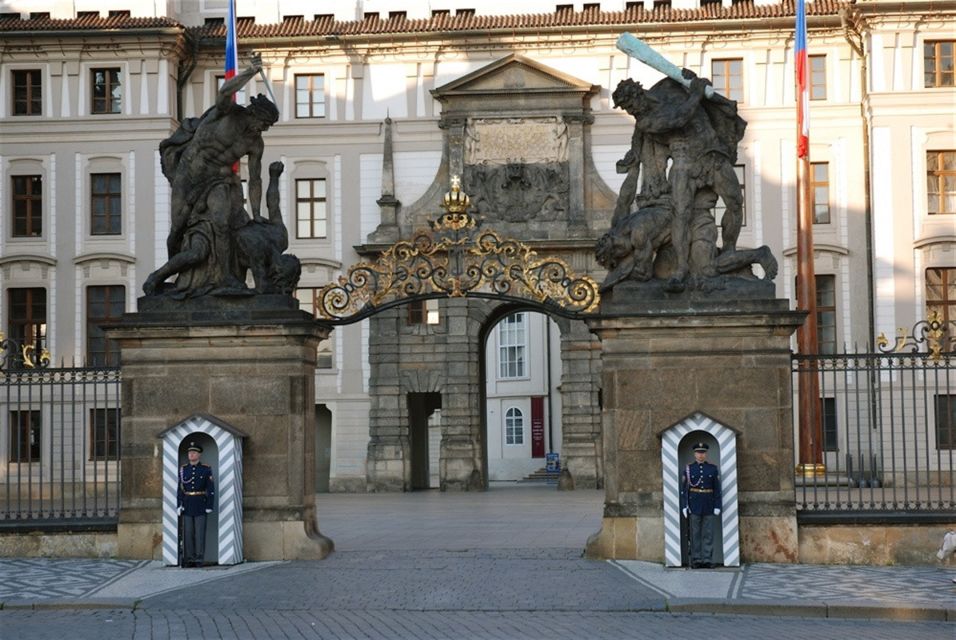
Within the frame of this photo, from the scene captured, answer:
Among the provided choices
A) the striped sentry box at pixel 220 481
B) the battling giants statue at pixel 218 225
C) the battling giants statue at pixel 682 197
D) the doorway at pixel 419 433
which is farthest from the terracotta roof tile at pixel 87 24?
the battling giants statue at pixel 682 197

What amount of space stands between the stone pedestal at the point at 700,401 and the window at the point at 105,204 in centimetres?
2955

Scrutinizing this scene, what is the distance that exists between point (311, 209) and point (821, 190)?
14.5 m

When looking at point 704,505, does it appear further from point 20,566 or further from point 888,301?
point 888,301

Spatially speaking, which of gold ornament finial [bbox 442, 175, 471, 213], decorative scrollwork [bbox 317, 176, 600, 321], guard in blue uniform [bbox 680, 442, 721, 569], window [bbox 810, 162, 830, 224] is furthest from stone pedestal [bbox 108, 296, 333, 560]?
window [bbox 810, 162, 830, 224]

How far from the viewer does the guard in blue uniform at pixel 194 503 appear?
746 inches

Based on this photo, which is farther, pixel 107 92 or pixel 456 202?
pixel 107 92

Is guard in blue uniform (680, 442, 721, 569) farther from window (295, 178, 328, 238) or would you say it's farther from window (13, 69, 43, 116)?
window (13, 69, 43, 116)

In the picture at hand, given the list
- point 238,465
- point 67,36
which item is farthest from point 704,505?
point 67,36

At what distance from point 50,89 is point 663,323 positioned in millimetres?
31191

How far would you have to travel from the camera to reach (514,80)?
149 ft

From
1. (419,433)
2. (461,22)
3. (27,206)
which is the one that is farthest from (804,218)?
(27,206)

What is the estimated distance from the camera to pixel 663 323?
19031 mm

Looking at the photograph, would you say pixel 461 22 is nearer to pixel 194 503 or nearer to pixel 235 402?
pixel 235 402

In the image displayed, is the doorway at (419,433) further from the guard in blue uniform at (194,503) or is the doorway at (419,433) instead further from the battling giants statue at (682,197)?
the battling giants statue at (682,197)
